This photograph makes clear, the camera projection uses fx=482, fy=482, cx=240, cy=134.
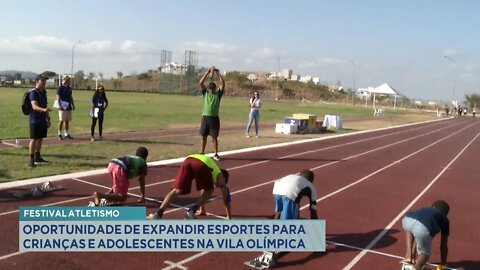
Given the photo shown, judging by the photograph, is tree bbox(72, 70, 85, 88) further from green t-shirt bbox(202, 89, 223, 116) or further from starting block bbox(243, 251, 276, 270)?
starting block bbox(243, 251, 276, 270)

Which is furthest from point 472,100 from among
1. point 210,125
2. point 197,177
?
point 197,177

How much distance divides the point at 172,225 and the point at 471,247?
394cm

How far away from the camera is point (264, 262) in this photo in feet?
16.5

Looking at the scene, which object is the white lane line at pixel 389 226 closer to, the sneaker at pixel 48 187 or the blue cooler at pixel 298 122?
the sneaker at pixel 48 187

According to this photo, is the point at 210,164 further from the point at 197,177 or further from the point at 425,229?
the point at 425,229

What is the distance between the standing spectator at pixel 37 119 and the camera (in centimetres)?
917

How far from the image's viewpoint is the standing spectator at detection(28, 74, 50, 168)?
30.1 feet

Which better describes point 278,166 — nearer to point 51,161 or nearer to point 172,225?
point 51,161

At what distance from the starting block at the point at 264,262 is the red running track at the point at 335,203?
94mm

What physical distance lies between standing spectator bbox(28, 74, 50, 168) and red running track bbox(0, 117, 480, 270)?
4.81 feet

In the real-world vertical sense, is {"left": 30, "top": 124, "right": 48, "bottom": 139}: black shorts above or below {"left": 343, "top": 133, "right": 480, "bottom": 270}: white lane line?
above

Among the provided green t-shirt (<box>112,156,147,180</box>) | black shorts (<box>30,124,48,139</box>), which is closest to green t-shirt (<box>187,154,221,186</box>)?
green t-shirt (<box>112,156,147,180</box>)

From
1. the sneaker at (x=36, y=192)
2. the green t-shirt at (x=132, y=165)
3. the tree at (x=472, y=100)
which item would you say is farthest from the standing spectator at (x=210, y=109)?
the tree at (x=472, y=100)

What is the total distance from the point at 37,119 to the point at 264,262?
615 centimetres
